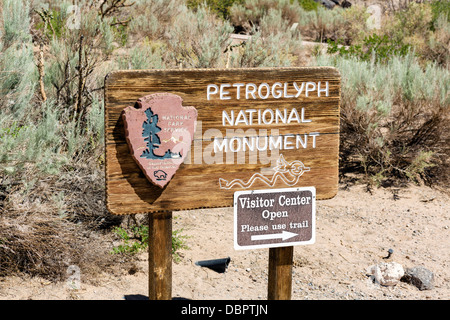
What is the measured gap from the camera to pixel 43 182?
459 cm

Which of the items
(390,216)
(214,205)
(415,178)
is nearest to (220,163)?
(214,205)

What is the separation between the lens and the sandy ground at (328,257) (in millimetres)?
4320

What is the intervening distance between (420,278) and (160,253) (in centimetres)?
262

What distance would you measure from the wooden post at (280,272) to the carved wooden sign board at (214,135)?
38 cm

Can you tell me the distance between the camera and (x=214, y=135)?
293 cm

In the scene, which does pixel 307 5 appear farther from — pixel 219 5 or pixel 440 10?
pixel 440 10

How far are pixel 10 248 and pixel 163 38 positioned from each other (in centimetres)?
855

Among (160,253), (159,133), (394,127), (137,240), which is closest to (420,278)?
(137,240)

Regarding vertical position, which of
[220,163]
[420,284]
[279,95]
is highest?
[279,95]

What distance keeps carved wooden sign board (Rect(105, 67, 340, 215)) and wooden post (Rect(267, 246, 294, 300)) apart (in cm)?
38

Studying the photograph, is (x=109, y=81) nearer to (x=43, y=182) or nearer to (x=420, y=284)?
(x=43, y=182)

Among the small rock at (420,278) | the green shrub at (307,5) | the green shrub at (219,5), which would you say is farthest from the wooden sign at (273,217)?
the green shrub at (307,5)

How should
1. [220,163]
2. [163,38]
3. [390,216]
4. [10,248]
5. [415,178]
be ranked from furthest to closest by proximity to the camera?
[163,38], [415,178], [390,216], [10,248], [220,163]

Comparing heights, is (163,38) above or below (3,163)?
above
